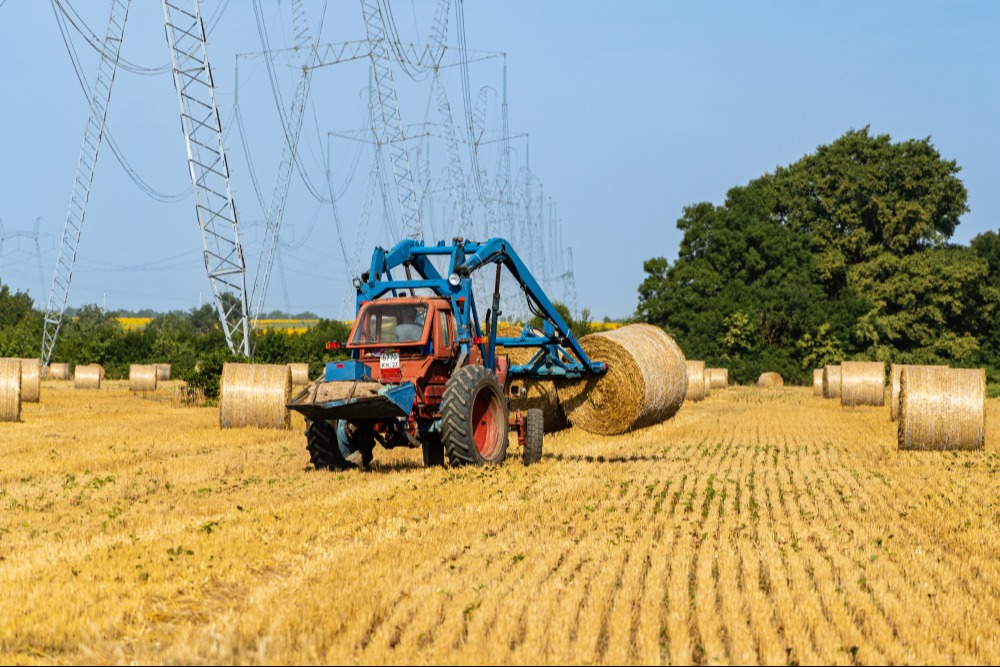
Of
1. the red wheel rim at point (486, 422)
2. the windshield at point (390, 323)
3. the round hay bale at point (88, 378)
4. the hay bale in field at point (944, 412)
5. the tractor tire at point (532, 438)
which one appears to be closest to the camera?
the windshield at point (390, 323)

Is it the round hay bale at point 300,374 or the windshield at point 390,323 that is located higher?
the windshield at point 390,323

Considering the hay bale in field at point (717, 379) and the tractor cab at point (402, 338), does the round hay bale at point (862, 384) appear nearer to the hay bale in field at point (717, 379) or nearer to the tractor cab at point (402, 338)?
the hay bale in field at point (717, 379)

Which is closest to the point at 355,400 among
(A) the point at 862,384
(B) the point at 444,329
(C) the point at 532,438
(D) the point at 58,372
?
(B) the point at 444,329

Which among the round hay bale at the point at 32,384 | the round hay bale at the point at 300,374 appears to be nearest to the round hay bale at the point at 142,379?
the round hay bale at the point at 300,374

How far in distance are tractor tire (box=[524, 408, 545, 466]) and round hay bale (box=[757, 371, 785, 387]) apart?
39961 mm

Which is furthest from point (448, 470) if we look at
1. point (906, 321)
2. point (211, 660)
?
point (906, 321)

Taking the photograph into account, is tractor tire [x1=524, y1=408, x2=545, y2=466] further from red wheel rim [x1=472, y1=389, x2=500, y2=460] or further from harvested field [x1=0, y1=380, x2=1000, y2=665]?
red wheel rim [x1=472, y1=389, x2=500, y2=460]

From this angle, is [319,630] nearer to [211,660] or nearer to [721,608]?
[211,660]

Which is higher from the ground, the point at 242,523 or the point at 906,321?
the point at 906,321

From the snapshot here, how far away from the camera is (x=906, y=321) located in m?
59.0

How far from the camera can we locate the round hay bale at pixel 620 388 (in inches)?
776

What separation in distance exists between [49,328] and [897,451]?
51.1m

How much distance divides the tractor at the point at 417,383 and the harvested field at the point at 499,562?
501 mm

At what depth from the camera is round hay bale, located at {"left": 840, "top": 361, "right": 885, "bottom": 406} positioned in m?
33.1
